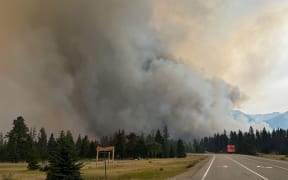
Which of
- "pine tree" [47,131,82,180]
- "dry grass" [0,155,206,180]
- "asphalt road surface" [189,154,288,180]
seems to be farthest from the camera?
"dry grass" [0,155,206,180]

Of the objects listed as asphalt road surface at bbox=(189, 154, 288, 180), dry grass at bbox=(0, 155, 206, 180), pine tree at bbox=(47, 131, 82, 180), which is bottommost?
dry grass at bbox=(0, 155, 206, 180)

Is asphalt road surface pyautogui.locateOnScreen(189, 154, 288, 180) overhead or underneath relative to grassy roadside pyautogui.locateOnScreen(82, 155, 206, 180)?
overhead

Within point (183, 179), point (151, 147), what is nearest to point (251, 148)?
point (151, 147)

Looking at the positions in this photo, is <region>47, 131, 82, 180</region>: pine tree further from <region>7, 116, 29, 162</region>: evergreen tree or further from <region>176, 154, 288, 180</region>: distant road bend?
<region>7, 116, 29, 162</region>: evergreen tree

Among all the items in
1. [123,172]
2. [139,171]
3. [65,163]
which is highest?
[65,163]

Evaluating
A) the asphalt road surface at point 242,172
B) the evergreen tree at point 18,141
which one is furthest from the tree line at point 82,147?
the asphalt road surface at point 242,172

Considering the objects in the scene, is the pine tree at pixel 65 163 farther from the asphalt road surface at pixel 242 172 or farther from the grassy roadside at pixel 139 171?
the asphalt road surface at pixel 242 172

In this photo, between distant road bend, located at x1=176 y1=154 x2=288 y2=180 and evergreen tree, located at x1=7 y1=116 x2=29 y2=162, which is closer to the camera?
distant road bend, located at x1=176 y1=154 x2=288 y2=180

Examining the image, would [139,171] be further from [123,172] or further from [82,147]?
[82,147]

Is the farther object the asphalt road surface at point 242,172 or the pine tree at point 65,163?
the pine tree at point 65,163

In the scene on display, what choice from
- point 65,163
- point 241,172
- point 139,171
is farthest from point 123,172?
point 65,163

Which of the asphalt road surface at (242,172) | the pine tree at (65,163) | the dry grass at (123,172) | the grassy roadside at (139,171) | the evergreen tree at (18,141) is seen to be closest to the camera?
the asphalt road surface at (242,172)

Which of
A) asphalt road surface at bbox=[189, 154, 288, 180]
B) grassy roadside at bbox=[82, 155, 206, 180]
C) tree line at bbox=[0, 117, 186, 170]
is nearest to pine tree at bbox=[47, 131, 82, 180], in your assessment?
grassy roadside at bbox=[82, 155, 206, 180]

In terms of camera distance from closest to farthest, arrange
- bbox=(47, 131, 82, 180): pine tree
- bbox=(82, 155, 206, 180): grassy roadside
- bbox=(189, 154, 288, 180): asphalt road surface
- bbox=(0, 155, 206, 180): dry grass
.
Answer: bbox=(189, 154, 288, 180): asphalt road surface
bbox=(47, 131, 82, 180): pine tree
bbox=(82, 155, 206, 180): grassy roadside
bbox=(0, 155, 206, 180): dry grass
